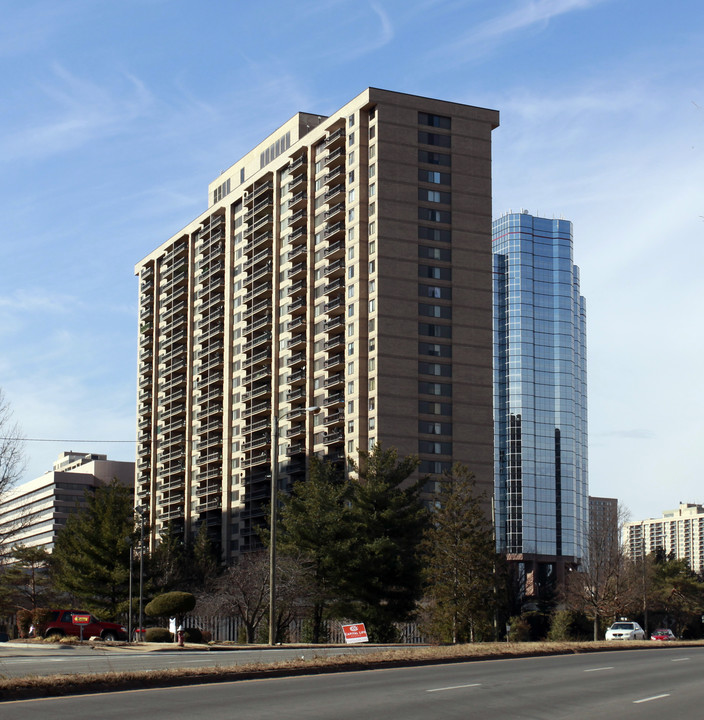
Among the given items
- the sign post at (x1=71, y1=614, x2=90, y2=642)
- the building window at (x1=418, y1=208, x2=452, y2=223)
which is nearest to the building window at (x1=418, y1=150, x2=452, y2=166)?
the building window at (x1=418, y1=208, x2=452, y2=223)

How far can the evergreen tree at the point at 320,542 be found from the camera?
62.6 m

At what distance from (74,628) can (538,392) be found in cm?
13756

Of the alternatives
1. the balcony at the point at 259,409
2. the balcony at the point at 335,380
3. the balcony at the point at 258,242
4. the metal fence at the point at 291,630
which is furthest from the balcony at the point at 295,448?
the metal fence at the point at 291,630

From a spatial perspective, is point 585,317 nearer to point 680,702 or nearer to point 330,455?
point 330,455

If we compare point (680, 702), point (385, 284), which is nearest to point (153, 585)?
point (385, 284)

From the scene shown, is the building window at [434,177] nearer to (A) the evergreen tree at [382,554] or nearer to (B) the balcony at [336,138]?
(B) the balcony at [336,138]

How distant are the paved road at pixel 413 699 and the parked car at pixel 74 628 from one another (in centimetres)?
2998

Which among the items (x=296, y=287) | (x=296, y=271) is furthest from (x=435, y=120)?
(x=296, y=287)

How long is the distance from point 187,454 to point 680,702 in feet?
391

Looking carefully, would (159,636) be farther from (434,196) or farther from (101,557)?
(434,196)

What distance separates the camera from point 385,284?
101 m

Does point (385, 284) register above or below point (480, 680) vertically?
above

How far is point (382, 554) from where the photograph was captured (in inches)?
2463

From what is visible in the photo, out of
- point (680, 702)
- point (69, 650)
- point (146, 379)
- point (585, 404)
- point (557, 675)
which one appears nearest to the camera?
point (680, 702)
